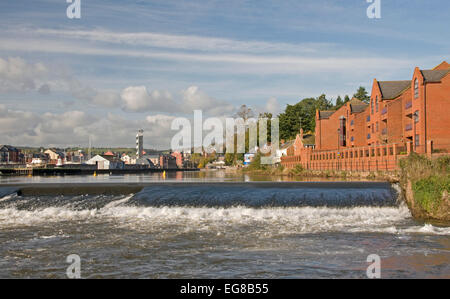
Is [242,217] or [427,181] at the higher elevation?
[427,181]

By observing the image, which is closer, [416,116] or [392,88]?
[416,116]

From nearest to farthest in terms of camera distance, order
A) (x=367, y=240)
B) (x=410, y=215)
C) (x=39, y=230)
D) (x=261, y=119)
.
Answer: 1. (x=367, y=240)
2. (x=39, y=230)
3. (x=410, y=215)
4. (x=261, y=119)

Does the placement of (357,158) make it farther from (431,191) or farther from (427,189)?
Answer: (431,191)

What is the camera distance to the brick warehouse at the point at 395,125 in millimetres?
48312

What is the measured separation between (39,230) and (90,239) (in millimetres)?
3697

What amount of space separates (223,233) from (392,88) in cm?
5402

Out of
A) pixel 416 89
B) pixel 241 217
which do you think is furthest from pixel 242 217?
pixel 416 89

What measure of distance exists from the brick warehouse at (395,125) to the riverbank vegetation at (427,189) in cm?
1721

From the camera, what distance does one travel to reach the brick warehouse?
48.3 meters

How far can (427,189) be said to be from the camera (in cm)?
2211

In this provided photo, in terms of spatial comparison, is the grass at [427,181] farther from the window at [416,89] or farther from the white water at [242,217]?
the window at [416,89]
